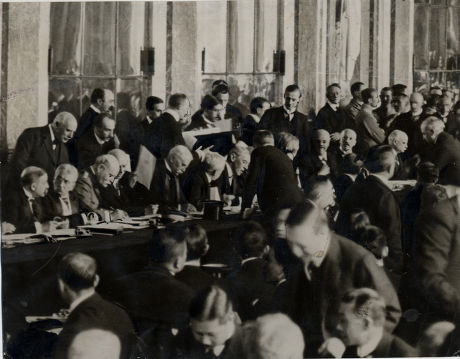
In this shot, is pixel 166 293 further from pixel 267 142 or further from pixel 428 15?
pixel 428 15

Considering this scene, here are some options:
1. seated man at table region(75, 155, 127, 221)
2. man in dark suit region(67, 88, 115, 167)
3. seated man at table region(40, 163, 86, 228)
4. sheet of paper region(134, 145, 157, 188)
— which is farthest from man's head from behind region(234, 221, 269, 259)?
man in dark suit region(67, 88, 115, 167)

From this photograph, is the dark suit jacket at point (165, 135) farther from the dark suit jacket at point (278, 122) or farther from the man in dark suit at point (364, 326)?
the man in dark suit at point (364, 326)

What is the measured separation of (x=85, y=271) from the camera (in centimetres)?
586

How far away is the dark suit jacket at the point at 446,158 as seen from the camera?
20.8 feet

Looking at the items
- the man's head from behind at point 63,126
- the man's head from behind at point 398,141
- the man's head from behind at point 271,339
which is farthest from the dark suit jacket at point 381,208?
the man's head from behind at point 63,126

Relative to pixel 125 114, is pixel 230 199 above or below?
below

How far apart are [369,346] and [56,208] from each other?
261 cm

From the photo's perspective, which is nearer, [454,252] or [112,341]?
[112,341]

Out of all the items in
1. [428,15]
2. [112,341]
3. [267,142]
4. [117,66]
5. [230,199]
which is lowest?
[112,341]

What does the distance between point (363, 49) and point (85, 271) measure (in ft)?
9.19

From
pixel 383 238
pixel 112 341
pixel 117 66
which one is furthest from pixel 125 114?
pixel 383 238

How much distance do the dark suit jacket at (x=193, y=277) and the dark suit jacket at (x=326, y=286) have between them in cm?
58

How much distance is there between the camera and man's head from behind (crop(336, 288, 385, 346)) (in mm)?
6047

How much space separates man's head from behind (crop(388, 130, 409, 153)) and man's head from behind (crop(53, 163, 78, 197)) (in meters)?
2.51
